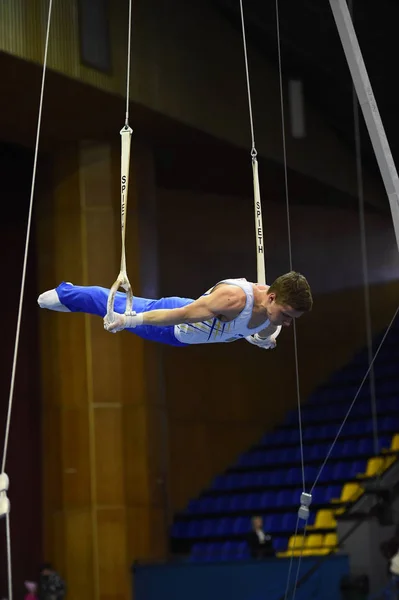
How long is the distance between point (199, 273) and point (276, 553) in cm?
379

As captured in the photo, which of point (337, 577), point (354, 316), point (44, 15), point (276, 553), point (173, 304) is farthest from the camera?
point (354, 316)

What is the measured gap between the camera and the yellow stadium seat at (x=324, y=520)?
11.1 meters

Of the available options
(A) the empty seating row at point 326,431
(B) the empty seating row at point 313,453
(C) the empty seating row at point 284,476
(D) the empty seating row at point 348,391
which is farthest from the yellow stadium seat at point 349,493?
(D) the empty seating row at point 348,391

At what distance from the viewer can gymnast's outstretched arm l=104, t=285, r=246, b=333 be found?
204 inches

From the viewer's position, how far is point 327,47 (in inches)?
486

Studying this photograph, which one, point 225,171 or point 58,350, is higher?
point 225,171

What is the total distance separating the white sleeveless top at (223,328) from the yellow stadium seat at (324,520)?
5732 mm

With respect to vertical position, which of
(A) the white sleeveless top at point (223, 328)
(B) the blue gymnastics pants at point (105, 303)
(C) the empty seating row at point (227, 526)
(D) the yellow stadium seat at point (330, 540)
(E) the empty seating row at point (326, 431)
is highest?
(B) the blue gymnastics pants at point (105, 303)

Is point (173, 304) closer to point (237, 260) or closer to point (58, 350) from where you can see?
point (58, 350)

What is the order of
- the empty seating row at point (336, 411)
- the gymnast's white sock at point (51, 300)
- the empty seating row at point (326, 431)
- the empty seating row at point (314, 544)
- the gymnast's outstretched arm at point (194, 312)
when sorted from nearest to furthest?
the gymnast's outstretched arm at point (194, 312), the gymnast's white sock at point (51, 300), the empty seating row at point (314, 544), the empty seating row at point (326, 431), the empty seating row at point (336, 411)

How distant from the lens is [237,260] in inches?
532

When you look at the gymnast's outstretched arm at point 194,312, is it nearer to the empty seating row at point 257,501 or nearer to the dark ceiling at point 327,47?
the empty seating row at point 257,501

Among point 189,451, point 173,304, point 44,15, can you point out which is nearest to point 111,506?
point 189,451

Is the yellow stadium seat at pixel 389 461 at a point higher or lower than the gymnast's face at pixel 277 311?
lower
